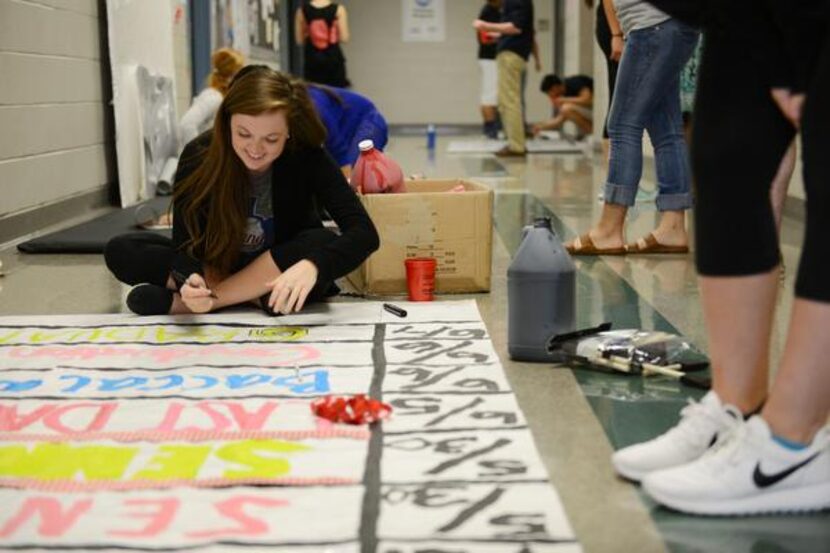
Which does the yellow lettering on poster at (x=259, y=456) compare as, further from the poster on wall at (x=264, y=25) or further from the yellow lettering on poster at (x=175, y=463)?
the poster on wall at (x=264, y=25)

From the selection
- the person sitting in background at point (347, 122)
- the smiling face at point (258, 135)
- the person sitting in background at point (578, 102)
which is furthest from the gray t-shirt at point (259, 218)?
the person sitting in background at point (578, 102)

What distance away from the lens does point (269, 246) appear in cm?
289

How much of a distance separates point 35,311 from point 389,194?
996 mm

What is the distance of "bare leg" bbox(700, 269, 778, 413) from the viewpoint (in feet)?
4.91

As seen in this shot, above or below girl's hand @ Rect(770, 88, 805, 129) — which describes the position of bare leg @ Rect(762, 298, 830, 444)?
below

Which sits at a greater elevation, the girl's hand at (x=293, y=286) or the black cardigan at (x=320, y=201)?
the black cardigan at (x=320, y=201)

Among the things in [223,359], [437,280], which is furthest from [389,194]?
[223,359]

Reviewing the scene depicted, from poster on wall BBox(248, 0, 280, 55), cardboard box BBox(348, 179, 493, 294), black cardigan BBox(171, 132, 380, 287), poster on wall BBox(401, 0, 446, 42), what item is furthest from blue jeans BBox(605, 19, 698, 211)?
poster on wall BBox(401, 0, 446, 42)

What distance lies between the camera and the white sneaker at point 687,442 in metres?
1.57

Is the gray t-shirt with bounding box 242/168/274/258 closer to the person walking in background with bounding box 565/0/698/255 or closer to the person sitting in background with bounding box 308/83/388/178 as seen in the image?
the person sitting in background with bounding box 308/83/388/178

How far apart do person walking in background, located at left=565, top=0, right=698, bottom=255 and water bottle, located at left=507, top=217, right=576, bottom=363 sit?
1369mm

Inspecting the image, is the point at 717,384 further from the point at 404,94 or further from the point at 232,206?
the point at 404,94

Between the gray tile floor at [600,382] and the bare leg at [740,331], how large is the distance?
0.18 metres

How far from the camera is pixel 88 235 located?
4.27 metres
